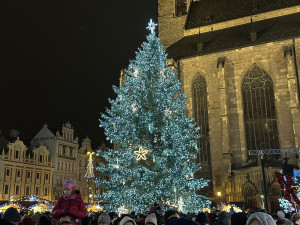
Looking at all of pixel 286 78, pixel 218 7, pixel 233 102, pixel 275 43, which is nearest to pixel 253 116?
pixel 233 102

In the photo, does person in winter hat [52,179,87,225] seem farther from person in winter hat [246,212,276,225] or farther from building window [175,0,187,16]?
building window [175,0,187,16]

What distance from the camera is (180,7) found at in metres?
35.2

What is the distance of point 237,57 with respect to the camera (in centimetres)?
2794

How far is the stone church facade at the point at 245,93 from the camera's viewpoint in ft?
81.0

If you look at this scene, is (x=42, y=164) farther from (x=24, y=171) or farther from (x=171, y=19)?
(x=171, y=19)

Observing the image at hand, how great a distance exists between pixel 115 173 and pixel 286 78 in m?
17.9

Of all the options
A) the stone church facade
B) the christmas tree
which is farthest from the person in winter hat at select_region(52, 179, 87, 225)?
the stone church facade

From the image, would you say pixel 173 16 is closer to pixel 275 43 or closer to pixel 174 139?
pixel 275 43

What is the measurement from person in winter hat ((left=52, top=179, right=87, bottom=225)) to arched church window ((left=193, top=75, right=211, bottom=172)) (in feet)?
79.2

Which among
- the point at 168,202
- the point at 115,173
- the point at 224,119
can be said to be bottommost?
the point at 168,202

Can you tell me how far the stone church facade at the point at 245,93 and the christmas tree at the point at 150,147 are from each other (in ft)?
39.3

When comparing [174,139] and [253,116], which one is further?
[253,116]

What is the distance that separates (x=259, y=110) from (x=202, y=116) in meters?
4.65

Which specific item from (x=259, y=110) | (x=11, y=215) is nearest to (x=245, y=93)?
(x=259, y=110)
